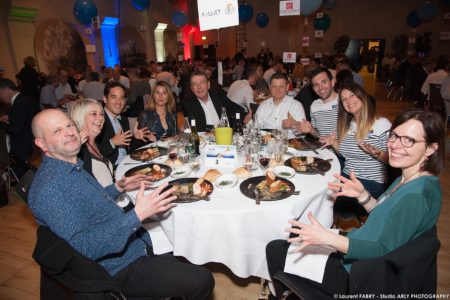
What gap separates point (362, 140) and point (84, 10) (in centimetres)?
871

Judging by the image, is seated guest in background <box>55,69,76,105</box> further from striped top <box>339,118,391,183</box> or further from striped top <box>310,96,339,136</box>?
striped top <box>339,118,391,183</box>

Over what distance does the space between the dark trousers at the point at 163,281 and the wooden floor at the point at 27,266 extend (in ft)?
2.46

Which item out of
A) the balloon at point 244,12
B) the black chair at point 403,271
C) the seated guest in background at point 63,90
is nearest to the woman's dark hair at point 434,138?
the black chair at point 403,271

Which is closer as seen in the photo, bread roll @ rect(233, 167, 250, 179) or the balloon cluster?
bread roll @ rect(233, 167, 250, 179)

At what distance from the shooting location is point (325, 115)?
2.97 meters

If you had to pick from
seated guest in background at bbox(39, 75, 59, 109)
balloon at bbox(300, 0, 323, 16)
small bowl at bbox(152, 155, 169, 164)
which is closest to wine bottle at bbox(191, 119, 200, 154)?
small bowl at bbox(152, 155, 169, 164)

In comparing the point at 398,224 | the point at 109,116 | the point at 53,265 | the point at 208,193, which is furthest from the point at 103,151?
Answer: the point at 398,224

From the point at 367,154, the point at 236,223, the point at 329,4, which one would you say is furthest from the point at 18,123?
the point at 329,4

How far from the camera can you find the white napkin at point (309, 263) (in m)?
1.40

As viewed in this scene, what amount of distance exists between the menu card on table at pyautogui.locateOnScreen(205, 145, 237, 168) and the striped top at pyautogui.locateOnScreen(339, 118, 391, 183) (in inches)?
39.6

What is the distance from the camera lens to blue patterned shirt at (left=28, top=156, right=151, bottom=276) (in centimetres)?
125

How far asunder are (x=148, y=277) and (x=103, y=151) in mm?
1532

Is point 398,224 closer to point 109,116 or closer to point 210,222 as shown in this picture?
point 210,222

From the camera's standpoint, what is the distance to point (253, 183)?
1.79 m
